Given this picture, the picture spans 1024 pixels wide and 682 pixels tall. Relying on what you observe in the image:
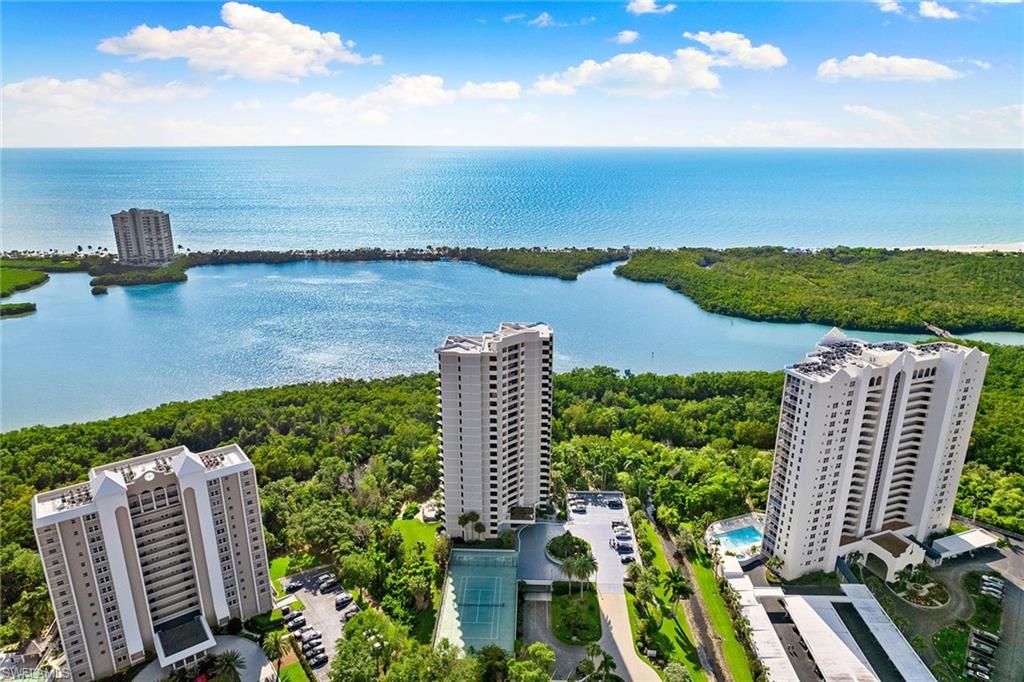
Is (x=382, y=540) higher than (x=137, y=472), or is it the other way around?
(x=137, y=472)

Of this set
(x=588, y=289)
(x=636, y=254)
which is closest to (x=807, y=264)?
(x=636, y=254)

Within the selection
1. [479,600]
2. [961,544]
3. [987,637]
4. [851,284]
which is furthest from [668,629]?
[851,284]

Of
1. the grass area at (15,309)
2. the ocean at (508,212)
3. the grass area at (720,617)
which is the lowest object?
the grass area at (720,617)

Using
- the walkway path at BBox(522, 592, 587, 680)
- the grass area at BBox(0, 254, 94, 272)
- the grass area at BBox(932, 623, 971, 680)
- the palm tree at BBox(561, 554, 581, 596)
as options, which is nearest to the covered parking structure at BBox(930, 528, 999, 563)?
the grass area at BBox(932, 623, 971, 680)

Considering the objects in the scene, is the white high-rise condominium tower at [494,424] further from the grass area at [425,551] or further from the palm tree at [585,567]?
the palm tree at [585,567]

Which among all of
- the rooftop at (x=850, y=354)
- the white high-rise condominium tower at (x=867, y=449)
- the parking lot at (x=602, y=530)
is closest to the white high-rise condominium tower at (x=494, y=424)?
the parking lot at (x=602, y=530)

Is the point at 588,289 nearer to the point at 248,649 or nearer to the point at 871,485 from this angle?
the point at 871,485

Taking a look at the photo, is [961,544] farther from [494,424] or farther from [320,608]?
[320,608]
